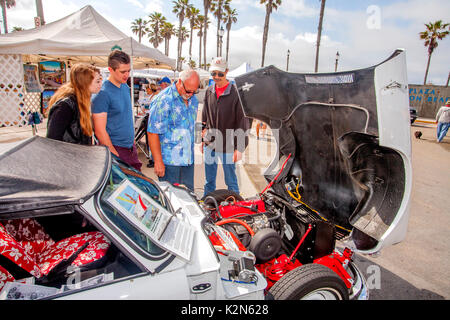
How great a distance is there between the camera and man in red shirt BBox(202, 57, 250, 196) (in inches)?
143

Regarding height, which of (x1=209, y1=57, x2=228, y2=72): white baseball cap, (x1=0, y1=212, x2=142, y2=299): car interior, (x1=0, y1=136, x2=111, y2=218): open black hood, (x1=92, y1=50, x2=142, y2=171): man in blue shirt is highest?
(x1=209, y1=57, x2=228, y2=72): white baseball cap

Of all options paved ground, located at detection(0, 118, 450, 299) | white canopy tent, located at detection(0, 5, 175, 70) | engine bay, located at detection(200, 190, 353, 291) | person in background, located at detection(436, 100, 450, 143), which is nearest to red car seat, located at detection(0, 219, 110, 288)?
engine bay, located at detection(200, 190, 353, 291)

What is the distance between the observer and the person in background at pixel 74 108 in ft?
7.96

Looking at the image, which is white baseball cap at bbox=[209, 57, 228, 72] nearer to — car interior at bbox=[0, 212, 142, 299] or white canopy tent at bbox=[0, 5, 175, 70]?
car interior at bbox=[0, 212, 142, 299]

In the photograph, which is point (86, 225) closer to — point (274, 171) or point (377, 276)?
point (274, 171)

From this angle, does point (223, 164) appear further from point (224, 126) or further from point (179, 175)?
point (179, 175)

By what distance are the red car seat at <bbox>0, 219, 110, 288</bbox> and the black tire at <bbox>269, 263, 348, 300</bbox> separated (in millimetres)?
1257

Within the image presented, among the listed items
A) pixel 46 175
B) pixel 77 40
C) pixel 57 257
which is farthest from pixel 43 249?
pixel 77 40

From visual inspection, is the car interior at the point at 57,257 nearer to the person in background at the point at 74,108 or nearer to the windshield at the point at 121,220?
the windshield at the point at 121,220

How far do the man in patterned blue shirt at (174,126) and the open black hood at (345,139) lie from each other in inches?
25.0

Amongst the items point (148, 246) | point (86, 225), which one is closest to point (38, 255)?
point (86, 225)
